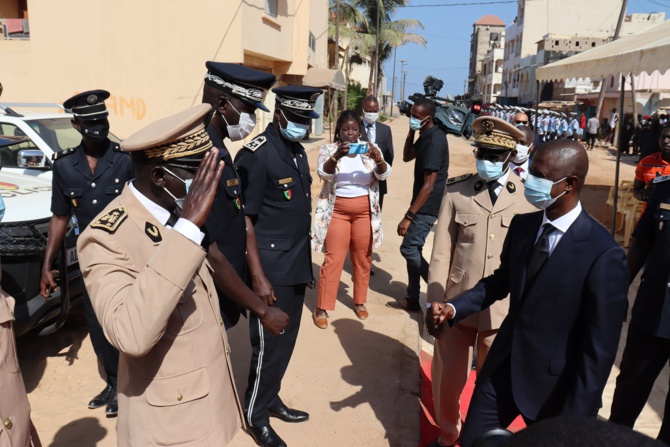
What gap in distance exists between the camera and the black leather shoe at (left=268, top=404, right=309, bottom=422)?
3838 millimetres

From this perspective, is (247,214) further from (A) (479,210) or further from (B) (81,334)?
(B) (81,334)

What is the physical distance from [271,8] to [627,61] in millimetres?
10700

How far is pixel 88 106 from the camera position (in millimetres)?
3805

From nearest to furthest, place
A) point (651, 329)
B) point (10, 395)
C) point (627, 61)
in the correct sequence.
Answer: point (10, 395) → point (651, 329) → point (627, 61)

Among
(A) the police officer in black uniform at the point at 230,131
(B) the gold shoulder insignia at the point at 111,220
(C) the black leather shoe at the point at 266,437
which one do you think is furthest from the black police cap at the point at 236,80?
(C) the black leather shoe at the point at 266,437

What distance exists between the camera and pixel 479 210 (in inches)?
130

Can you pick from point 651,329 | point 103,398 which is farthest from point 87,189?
point 651,329

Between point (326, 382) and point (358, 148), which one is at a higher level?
point (358, 148)

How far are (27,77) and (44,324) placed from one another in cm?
1189

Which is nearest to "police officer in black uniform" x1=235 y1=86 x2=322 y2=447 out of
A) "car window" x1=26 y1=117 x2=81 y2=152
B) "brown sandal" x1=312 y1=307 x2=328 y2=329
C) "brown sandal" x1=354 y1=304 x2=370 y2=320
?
"brown sandal" x1=312 y1=307 x2=328 y2=329

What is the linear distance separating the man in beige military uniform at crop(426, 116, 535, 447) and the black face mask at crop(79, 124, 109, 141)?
2.39 m

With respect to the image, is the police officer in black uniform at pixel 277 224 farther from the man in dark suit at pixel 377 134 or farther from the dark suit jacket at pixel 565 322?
the man in dark suit at pixel 377 134

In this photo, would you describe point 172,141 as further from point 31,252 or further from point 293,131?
point 31,252

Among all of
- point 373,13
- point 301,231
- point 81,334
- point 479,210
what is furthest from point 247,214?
point 373,13
